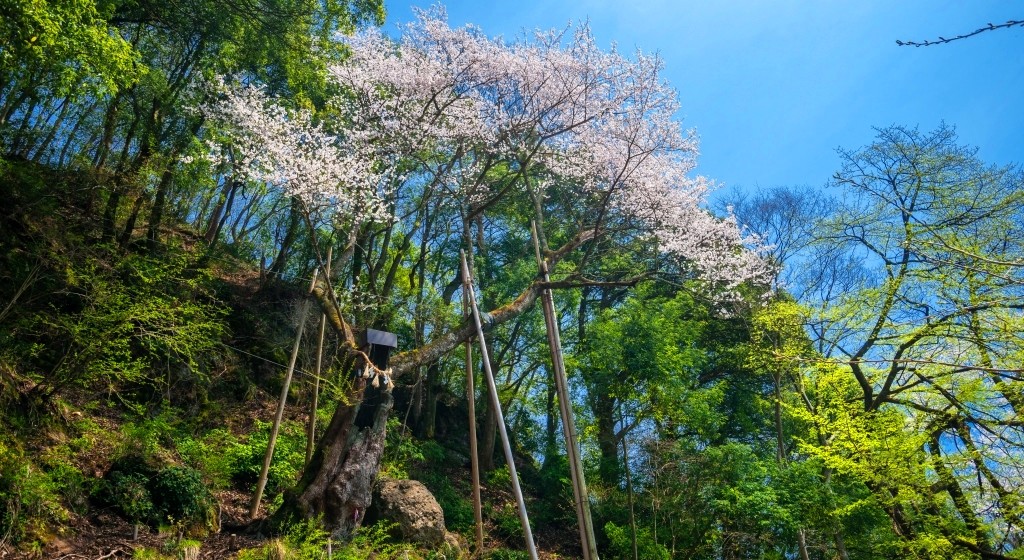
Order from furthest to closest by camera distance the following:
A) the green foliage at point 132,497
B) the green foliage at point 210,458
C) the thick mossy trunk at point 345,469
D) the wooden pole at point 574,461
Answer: the green foliage at point 210,458 < the thick mossy trunk at point 345,469 < the green foliage at point 132,497 < the wooden pole at point 574,461

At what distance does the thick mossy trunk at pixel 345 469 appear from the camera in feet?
21.4

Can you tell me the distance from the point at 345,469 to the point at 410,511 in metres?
1.91

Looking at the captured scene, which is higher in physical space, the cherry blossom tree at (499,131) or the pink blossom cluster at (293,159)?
the cherry blossom tree at (499,131)

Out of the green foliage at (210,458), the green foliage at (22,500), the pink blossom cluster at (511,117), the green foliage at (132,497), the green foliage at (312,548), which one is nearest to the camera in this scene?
the green foliage at (22,500)

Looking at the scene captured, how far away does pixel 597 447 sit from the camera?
12.9 meters

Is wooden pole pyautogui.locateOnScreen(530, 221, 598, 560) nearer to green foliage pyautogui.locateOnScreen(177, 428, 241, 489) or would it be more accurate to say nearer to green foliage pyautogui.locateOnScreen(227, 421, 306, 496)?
green foliage pyautogui.locateOnScreen(227, 421, 306, 496)

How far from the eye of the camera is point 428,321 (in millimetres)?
10547

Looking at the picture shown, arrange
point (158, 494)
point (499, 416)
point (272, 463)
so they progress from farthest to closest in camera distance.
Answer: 1. point (272, 463)
2. point (158, 494)
3. point (499, 416)

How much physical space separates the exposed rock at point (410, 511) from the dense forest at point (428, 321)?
0.28 feet

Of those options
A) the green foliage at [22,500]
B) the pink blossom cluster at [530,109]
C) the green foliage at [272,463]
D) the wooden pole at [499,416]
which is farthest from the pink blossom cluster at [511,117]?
the green foliage at [22,500]

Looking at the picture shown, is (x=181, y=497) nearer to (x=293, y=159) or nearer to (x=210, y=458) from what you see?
(x=210, y=458)

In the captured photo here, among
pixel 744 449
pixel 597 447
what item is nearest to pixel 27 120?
pixel 597 447

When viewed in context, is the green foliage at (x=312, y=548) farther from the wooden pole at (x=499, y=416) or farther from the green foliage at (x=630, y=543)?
the green foliage at (x=630, y=543)

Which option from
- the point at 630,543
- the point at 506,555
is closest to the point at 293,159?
the point at 506,555
